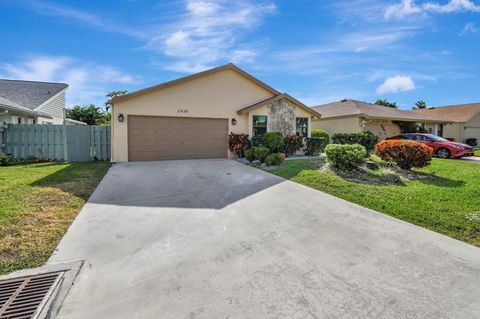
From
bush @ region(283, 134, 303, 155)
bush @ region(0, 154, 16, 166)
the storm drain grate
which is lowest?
the storm drain grate

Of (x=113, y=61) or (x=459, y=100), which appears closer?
(x=113, y=61)

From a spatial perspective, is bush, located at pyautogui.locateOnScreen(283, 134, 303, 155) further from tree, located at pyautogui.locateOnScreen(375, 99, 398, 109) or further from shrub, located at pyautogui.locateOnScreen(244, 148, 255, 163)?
tree, located at pyautogui.locateOnScreen(375, 99, 398, 109)

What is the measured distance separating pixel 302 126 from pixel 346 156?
6.75 m

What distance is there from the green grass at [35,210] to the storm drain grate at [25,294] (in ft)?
1.14

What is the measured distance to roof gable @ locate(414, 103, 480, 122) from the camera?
25.6 meters

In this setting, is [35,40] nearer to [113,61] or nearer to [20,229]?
[113,61]

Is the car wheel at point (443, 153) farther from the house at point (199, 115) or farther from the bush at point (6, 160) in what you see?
the bush at point (6, 160)

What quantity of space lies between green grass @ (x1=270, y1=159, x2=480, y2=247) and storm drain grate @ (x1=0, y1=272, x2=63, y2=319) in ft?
17.8

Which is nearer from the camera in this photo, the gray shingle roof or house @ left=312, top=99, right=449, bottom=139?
the gray shingle roof

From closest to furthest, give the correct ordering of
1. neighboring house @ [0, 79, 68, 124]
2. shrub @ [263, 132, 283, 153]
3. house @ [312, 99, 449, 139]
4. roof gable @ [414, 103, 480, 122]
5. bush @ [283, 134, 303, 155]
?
shrub @ [263, 132, 283, 153] → bush @ [283, 134, 303, 155] → neighboring house @ [0, 79, 68, 124] → house @ [312, 99, 449, 139] → roof gable @ [414, 103, 480, 122]

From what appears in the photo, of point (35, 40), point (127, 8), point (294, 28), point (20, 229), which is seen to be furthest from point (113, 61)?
point (20, 229)

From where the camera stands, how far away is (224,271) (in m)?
2.86

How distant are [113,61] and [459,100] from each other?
38.6 m

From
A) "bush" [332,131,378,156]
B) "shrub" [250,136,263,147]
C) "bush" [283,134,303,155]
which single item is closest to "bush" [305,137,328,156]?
"bush" [283,134,303,155]
